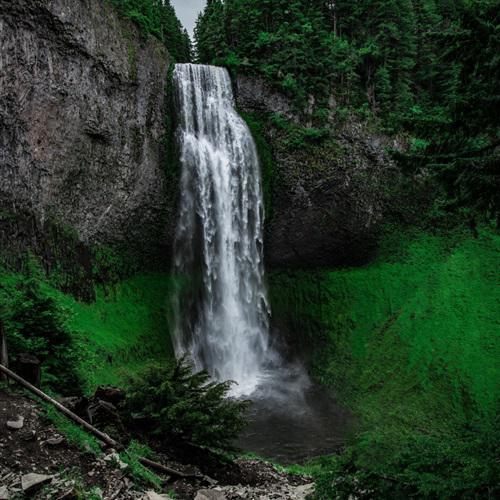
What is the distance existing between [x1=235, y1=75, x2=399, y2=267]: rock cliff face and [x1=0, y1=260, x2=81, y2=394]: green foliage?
54.5 ft

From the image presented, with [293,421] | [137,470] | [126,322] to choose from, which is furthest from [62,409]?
[126,322]

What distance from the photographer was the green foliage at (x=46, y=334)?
8.49 m

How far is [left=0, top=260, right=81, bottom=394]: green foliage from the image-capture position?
27.9 feet

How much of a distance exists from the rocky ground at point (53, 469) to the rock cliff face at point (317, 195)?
1887 cm

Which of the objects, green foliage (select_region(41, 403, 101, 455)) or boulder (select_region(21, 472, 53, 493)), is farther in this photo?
green foliage (select_region(41, 403, 101, 455))

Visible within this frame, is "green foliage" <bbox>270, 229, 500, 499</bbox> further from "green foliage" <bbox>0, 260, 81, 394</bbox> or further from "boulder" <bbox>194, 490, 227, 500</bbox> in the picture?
"green foliage" <bbox>0, 260, 81, 394</bbox>

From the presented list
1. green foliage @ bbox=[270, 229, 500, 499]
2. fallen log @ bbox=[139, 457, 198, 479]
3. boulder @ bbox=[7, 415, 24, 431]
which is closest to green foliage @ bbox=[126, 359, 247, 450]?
fallen log @ bbox=[139, 457, 198, 479]

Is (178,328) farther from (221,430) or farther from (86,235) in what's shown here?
(221,430)

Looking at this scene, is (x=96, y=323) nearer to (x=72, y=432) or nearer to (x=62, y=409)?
(x=62, y=409)

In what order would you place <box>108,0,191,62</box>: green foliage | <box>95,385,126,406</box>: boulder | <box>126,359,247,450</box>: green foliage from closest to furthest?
A: 1. <box>126,359,247,450</box>: green foliage
2. <box>95,385,126,406</box>: boulder
3. <box>108,0,191,62</box>: green foliage

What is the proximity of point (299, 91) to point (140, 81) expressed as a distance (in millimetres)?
9446

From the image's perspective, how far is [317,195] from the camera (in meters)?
25.0

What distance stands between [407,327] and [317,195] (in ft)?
28.7

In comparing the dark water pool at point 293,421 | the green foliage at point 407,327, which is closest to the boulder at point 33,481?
the dark water pool at point 293,421
